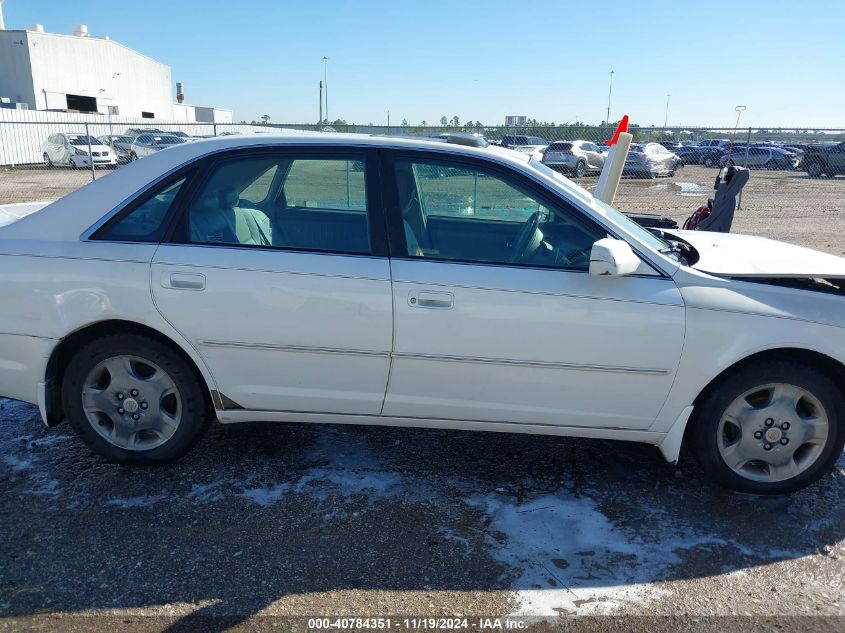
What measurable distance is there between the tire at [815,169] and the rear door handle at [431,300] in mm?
30943

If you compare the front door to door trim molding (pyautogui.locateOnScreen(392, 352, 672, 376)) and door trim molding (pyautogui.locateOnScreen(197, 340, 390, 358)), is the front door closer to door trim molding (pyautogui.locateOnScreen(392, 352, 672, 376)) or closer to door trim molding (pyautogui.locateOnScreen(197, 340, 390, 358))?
door trim molding (pyautogui.locateOnScreen(392, 352, 672, 376))

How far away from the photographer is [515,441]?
400cm

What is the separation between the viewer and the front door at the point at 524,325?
10.2 feet

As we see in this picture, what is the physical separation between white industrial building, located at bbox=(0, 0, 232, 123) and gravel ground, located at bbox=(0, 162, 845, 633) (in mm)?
47450

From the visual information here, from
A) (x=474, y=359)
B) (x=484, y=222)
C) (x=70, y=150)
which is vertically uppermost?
(x=484, y=222)

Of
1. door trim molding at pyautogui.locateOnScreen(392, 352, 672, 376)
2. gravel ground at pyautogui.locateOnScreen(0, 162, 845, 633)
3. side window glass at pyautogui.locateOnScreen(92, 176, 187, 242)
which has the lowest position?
gravel ground at pyautogui.locateOnScreen(0, 162, 845, 633)

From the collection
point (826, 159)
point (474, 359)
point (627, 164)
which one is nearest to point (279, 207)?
point (474, 359)

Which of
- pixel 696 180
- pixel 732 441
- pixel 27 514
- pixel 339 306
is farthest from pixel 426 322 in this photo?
pixel 696 180

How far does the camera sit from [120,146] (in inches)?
957

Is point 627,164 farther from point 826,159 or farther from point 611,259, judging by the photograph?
point 611,259

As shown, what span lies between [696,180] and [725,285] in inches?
1025

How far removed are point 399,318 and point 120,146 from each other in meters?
24.5

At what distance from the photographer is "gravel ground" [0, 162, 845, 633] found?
2.61 m

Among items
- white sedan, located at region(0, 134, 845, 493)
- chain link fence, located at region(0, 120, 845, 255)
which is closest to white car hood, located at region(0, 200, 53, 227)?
white sedan, located at region(0, 134, 845, 493)
